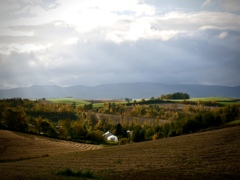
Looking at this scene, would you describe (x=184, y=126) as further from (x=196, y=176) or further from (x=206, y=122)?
(x=196, y=176)

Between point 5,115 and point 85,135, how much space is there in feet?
105

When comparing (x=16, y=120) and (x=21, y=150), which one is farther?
(x=16, y=120)

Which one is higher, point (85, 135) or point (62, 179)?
point (62, 179)

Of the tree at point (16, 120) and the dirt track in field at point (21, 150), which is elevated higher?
the tree at point (16, 120)

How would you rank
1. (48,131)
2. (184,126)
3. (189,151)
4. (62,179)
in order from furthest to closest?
(48,131) → (184,126) → (189,151) → (62,179)

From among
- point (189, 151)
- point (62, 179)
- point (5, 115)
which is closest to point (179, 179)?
point (62, 179)

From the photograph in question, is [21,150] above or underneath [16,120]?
underneath

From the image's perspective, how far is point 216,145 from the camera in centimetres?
4469

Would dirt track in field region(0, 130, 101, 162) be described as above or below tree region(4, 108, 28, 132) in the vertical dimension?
below

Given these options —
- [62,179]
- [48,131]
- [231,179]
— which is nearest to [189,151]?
[231,179]

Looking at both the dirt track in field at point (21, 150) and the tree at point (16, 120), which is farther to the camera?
the tree at point (16, 120)

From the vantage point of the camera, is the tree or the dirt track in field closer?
the dirt track in field

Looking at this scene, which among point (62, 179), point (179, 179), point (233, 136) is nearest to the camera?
point (62, 179)

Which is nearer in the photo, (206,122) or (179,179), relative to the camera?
(179,179)
